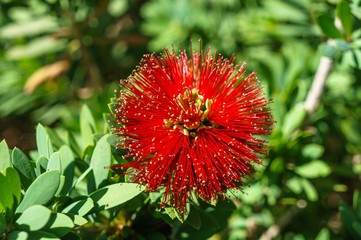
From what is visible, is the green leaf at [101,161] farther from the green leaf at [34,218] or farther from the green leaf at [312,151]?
the green leaf at [312,151]

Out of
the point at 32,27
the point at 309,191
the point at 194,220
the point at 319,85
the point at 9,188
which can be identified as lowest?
the point at 309,191

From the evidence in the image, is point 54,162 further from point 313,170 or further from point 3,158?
point 313,170

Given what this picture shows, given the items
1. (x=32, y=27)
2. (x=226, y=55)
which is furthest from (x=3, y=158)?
(x=226, y=55)

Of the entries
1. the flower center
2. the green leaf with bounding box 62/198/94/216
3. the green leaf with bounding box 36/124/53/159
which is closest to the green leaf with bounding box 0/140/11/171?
the green leaf with bounding box 36/124/53/159

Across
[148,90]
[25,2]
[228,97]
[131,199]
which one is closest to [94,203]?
[131,199]

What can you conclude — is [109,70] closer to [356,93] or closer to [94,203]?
[356,93]

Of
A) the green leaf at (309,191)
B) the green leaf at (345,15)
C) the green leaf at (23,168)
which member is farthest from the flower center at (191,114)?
the green leaf at (309,191)
